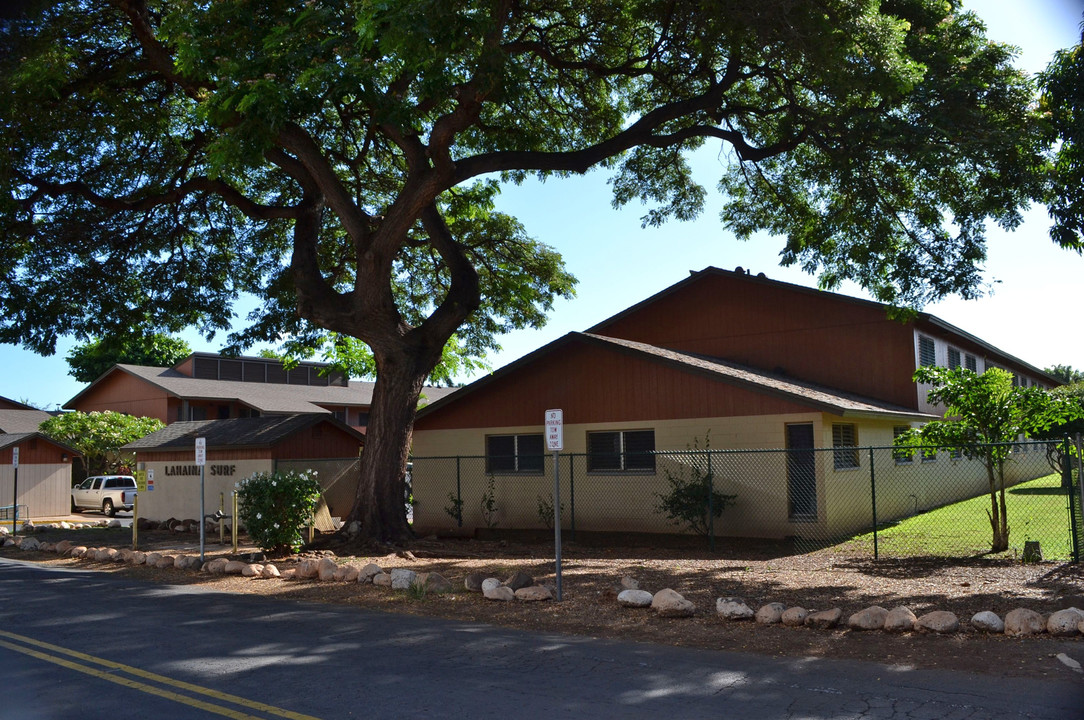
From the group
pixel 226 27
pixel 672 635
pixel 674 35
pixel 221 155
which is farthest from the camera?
pixel 674 35

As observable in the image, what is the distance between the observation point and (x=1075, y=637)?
837 cm

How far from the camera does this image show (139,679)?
745 centimetres

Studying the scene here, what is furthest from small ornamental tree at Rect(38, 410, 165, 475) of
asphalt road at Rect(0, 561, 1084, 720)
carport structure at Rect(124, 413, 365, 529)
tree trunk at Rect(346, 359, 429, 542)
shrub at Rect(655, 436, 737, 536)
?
asphalt road at Rect(0, 561, 1084, 720)

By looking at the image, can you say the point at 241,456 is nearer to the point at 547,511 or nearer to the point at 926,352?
the point at 547,511

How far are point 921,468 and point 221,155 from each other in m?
19.1

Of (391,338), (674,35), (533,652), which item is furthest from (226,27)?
(533,652)

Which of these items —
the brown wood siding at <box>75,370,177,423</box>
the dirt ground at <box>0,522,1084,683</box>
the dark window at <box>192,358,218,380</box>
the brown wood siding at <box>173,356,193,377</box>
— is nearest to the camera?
the dirt ground at <box>0,522,1084,683</box>

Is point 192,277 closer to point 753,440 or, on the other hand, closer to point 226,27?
point 226,27

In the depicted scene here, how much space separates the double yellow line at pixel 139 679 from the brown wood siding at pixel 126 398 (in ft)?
108

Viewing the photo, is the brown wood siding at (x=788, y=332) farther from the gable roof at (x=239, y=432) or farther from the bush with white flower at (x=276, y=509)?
the bush with white flower at (x=276, y=509)

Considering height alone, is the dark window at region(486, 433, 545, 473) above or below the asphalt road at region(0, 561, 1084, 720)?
above

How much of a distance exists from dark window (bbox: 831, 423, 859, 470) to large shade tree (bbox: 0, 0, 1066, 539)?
3.68 m

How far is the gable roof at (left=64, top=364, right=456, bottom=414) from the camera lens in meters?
39.6

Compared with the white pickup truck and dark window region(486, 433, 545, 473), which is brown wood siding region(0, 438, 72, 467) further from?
dark window region(486, 433, 545, 473)
